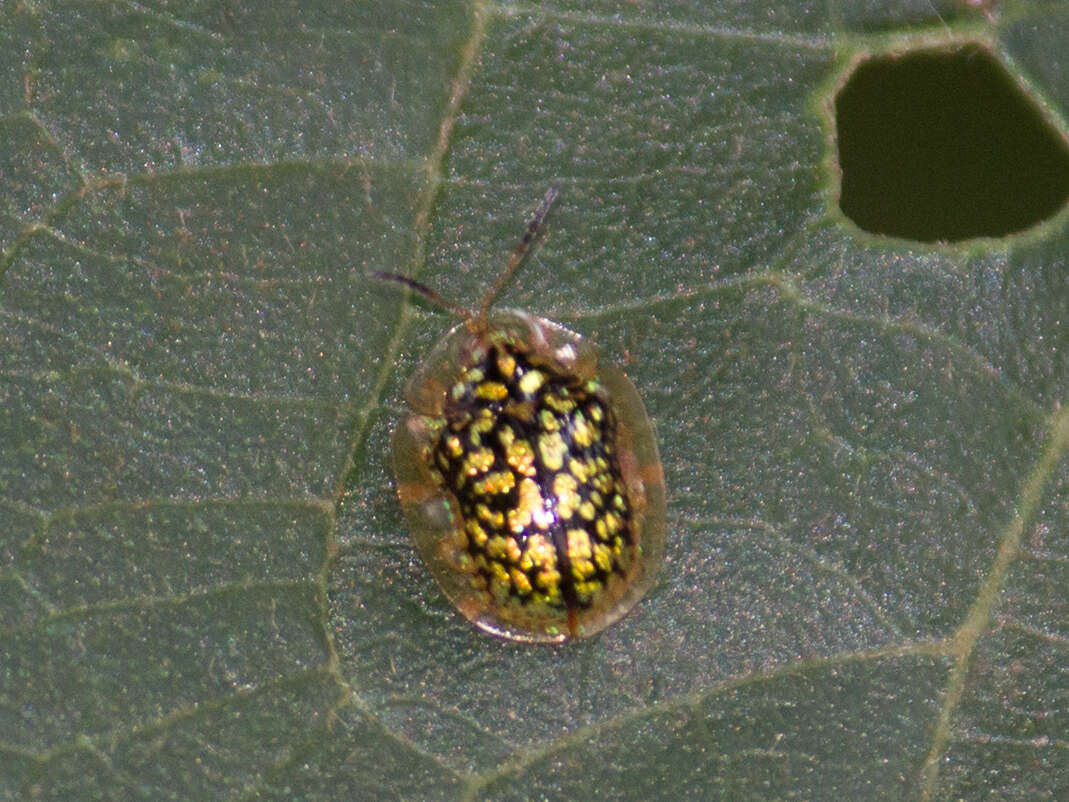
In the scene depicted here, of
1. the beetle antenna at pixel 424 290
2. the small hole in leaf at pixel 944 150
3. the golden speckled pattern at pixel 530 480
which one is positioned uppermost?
the small hole in leaf at pixel 944 150

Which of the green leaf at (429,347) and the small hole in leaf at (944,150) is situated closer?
the green leaf at (429,347)

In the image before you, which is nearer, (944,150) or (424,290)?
(424,290)

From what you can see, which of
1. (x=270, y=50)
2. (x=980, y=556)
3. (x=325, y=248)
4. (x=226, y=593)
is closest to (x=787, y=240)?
(x=980, y=556)

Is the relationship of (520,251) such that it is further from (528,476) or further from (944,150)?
(944,150)

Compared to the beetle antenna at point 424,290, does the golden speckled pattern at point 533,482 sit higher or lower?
lower

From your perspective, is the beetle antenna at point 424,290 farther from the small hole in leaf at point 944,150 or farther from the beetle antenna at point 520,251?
the small hole in leaf at point 944,150

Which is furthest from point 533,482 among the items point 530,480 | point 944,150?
point 944,150

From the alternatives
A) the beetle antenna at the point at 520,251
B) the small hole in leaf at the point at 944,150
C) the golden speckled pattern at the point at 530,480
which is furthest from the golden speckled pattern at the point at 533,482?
the small hole in leaf at the point at 944,150
